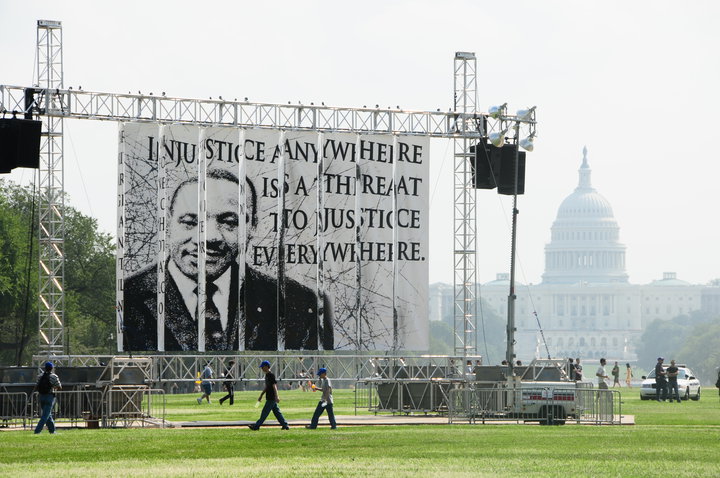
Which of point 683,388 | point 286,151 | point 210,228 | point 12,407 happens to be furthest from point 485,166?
point 12,407

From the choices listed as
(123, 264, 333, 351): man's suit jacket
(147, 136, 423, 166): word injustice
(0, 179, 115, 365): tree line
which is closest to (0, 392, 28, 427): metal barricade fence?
(123, 264, 333, 351): man's suit jacket

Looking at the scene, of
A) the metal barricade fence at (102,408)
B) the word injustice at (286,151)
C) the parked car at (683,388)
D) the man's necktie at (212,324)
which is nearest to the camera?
the metal barricade fence at (102,408)

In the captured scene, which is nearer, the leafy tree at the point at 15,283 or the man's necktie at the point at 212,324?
the man's necktie at the point at 212,324

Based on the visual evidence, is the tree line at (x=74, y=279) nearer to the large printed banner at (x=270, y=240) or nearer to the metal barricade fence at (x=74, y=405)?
the large printed banner at (x=270, y=240)

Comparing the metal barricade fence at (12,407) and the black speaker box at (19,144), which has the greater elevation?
the black speaker box at (19,144)

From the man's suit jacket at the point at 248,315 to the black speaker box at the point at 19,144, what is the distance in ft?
15.0

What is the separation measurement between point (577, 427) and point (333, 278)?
1485cm

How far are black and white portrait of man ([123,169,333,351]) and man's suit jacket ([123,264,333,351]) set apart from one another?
3 centimetres

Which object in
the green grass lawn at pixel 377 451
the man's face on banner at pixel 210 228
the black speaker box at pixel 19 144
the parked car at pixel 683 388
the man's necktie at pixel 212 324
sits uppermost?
the black speaker box at pixel 19 144

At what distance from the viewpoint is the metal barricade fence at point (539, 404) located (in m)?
37.0

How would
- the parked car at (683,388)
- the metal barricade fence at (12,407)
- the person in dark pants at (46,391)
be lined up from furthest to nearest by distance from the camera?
the parked car at (683,388) < the metal barricade fence at (12,407) < the person in dark pants at (46,391)

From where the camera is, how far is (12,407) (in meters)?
36.5

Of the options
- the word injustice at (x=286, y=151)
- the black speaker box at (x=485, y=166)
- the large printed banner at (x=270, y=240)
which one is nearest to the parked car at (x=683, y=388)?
the large printed banner at (x=270, y=240)

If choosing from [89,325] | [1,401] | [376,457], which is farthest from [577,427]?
[89,325]
